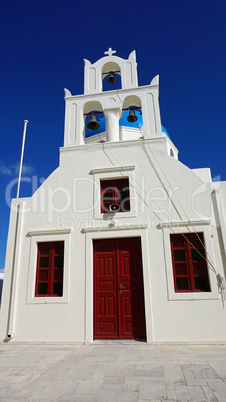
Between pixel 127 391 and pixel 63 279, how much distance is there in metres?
4.15

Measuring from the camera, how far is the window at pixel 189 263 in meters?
6.95

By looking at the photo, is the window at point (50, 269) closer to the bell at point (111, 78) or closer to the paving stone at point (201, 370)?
the paving stone at point (201, 370)

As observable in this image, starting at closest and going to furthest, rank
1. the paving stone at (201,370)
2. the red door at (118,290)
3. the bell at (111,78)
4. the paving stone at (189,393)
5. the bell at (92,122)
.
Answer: the paving stone at (189,393) → the paving stone at (201,370) → the red door at (118,290) → the bell at (92,122) → the bell at (111,78)

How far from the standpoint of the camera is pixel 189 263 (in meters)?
7.11

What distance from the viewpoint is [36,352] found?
6.05 metres

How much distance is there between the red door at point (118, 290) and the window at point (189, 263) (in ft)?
3.24

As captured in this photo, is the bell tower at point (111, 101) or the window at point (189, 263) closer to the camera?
the window at point (189, 263)

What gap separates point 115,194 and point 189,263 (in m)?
2.94

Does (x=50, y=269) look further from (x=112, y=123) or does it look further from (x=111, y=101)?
(x=111, y=101)

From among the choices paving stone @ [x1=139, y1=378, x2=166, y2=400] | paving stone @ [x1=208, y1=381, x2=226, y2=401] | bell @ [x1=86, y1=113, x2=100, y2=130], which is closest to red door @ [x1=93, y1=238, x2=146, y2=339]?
paving stone @ [x1=139, y1=378, x2=166, y2=400]

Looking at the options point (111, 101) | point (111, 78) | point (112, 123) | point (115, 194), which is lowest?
point (115, 194)

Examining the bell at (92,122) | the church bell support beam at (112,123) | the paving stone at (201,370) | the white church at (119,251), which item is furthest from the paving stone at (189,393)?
the bell at (92,122)

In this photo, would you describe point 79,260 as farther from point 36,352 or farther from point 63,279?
point 36,352

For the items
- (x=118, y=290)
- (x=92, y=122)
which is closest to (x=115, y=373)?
(x=118, y=290)
